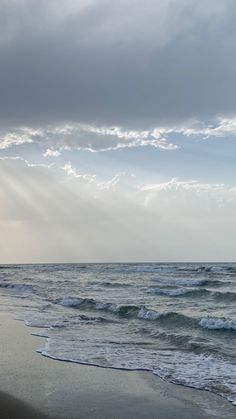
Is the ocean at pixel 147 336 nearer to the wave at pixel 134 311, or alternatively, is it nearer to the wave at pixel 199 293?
the wave at pixel 134 311

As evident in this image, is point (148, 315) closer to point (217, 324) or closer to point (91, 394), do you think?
point (217, 324)

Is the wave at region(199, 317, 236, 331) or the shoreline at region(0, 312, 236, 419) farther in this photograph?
the wave at region(199, 317, 236, 331)

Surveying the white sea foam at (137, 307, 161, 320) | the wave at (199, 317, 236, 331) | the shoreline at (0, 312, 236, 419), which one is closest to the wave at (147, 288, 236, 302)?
the white sea foam at (137, 307, 161, 320)

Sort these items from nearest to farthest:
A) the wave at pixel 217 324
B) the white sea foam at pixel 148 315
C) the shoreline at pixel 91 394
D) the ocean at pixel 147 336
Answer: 1. the shoreline at pixel 91 394
2. the ocean at pixel 147 336
3. the wave at pixel 217 324
4. the white sea foam at pixel 148 315

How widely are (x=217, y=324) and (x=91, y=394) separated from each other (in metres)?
9.55

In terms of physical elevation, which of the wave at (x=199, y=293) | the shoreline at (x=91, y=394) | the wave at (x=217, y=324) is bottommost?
the shoreline at (x=91, y=394)

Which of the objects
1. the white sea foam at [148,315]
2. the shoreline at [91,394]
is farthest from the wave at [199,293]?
the shoreline at [91,394]

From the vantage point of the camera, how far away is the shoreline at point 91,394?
Result: 7414mm

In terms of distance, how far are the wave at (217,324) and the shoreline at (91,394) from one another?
7140mm

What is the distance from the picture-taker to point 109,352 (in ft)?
40.8

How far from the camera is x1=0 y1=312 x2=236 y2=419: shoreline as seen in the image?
741cm

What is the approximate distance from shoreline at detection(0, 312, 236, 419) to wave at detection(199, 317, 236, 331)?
714 centimetres

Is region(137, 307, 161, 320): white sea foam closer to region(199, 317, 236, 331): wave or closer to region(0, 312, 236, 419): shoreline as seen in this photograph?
region(199, 317, 236, 331): wave

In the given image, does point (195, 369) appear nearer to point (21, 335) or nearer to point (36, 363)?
point (36, 363)
